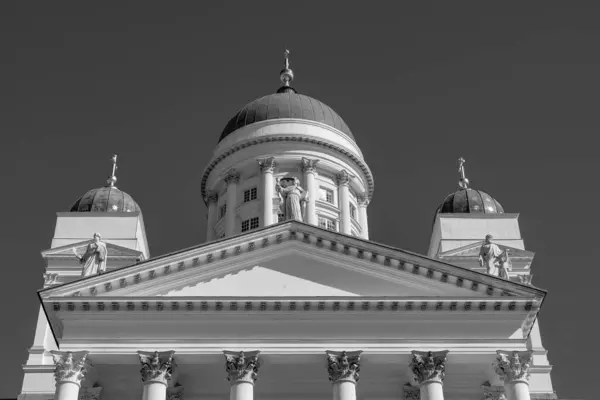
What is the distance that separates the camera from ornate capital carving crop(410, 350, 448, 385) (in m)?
28.8

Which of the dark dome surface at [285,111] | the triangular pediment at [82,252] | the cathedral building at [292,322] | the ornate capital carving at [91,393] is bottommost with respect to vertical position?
the ornate capital carving at [91,393]

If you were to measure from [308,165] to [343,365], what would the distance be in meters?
21.9

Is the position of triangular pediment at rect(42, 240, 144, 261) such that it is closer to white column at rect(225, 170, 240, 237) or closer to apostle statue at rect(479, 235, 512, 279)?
white column at rect(225, 170, 240, 237)

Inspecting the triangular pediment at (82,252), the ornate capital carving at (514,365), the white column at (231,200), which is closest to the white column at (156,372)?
the ornate capital carving at (514,365)

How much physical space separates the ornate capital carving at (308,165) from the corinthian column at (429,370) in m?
21.5

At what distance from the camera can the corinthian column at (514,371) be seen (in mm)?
28562

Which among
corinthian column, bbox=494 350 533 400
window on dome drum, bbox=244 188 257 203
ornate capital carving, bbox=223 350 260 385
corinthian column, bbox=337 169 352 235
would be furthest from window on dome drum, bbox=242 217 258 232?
corinthian column, bbox=494 350 533 400

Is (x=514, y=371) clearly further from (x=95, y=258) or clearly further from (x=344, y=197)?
(x=344, y=197)

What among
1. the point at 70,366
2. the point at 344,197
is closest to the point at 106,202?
the point at 344,197

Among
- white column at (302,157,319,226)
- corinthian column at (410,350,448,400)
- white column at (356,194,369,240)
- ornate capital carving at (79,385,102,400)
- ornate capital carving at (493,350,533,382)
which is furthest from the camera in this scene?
white column at (356,194,369,240)

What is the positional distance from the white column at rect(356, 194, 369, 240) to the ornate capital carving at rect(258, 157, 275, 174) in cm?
591

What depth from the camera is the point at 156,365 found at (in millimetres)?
28719

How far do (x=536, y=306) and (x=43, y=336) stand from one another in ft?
73.5

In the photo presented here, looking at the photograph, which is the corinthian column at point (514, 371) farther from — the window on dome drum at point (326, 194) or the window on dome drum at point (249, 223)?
the window on dome drum at point (326, 194)
